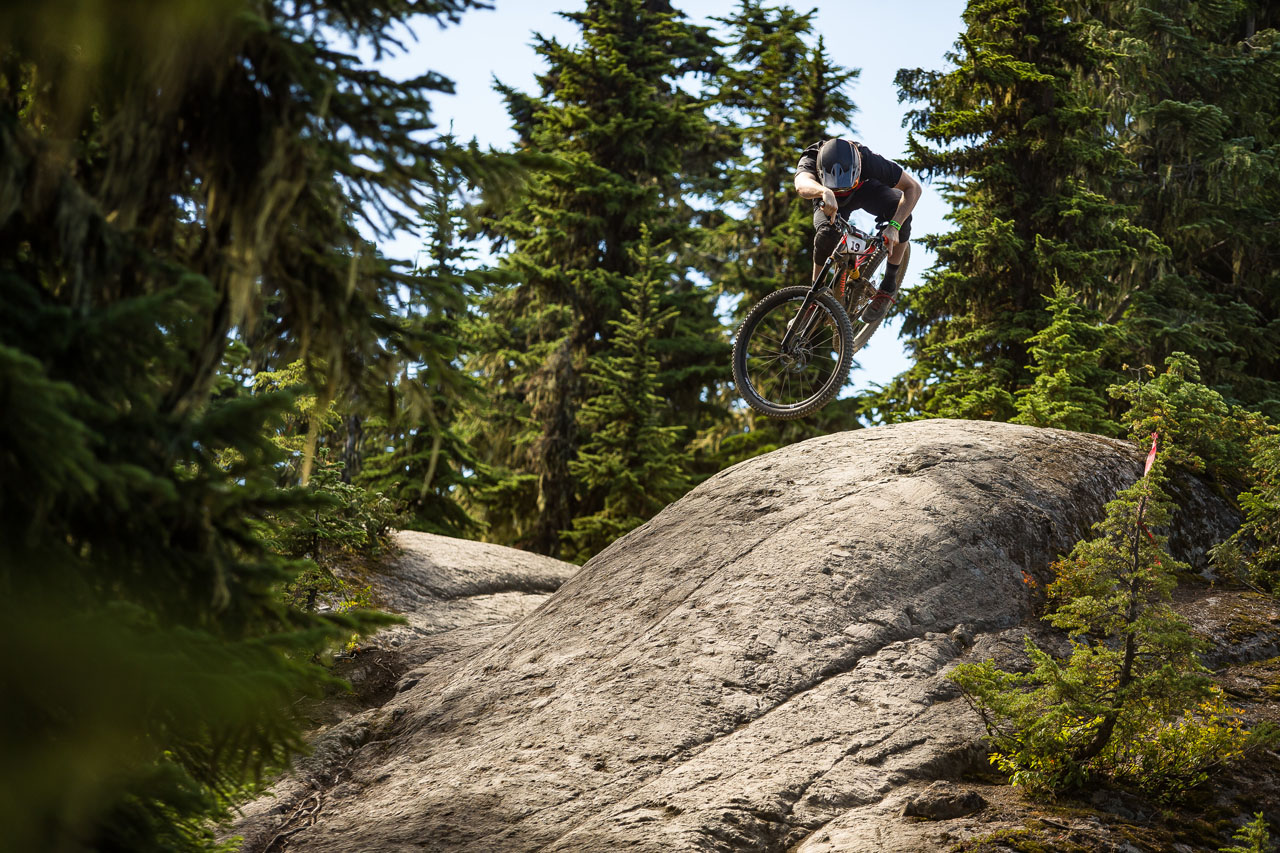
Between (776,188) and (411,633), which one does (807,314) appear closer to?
(411,633)

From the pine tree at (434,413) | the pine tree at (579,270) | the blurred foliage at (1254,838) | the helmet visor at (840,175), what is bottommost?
the blurred foliage at (1254,838)

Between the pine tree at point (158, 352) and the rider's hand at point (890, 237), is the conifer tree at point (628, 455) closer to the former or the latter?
the rider's hand at point (890, 237)

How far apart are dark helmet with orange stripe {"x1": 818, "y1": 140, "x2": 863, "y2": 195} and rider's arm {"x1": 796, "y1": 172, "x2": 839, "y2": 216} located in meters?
0.08

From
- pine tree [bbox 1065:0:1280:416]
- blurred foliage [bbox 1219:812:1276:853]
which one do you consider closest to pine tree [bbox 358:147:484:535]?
blurred foliage [bbox 1219:812:1276:853]

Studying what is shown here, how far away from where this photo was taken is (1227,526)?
909 cm

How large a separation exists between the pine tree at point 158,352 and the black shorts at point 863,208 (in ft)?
18.2

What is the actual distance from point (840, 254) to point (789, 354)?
1006 millimetres

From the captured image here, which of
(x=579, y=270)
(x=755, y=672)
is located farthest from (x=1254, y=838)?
(x=579, y=270)

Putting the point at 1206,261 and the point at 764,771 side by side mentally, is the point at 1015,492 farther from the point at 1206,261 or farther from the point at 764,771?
the point at 1206,261

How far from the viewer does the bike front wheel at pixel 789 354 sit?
892 centimetres

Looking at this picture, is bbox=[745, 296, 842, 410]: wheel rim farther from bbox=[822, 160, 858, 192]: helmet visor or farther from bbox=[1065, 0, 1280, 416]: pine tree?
bbox=[1065, 0, 1280, 416]: pine tree

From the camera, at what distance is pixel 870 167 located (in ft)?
29.1

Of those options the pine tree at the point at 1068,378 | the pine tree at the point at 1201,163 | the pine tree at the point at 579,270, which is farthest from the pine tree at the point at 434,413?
the pine tree at the point at 1201,163

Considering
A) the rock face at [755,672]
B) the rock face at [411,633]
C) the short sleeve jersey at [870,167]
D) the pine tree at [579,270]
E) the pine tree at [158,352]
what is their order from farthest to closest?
the pine tree at [579,270] < the short sleeve jersey at [870,167] < the rock face at [411,633] < the rock face at [755,672] < the pine tree at [158,352]
